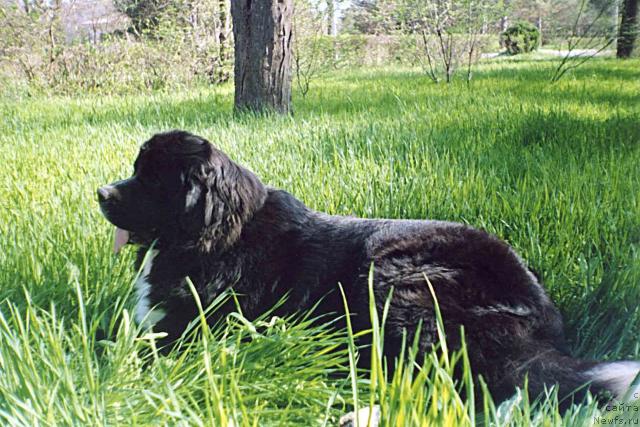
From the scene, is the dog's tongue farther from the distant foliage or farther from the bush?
the bush

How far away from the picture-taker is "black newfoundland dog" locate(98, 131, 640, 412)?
2.09 meters

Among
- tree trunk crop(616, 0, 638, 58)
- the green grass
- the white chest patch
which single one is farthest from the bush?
the white chest patch

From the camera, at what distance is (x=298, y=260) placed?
2486mm

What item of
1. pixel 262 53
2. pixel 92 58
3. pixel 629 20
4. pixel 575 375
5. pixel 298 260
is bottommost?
pixel 575 375

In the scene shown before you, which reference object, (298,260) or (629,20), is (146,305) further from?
(629,20)

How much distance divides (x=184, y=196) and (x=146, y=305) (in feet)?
1.69

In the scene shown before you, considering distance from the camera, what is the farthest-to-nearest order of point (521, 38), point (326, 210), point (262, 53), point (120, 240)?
point (521, 38) < point (262, 53) < point (326, 210) < point (120, 240)

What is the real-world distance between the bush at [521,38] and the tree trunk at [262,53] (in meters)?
11.9

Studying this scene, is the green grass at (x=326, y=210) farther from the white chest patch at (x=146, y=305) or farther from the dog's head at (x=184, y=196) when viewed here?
the dog's head at (x=184, y=196)

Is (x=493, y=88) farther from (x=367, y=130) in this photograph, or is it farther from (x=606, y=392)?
(x=606, y=392)

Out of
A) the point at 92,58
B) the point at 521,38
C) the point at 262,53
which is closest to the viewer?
the point at 262,53

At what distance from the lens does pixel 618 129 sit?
4.98 meters

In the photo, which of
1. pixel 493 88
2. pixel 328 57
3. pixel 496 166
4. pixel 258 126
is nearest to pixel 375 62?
pixel 328 57

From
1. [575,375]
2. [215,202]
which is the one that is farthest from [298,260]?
[575,375]
